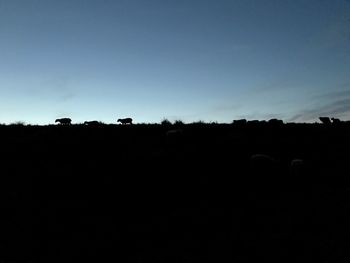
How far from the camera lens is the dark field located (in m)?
12.1

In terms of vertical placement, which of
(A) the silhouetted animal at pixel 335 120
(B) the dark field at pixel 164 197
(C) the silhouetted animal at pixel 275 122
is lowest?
(B) the dark field at pixel 164 197

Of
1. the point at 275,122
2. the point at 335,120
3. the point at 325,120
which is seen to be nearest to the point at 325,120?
the point at 325,120

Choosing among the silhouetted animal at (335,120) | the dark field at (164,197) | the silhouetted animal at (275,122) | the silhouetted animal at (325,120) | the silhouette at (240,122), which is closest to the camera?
the dark field at (164,197)

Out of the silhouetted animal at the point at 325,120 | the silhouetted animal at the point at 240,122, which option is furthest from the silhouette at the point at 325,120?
the silhouetted animal at the point at 240,122

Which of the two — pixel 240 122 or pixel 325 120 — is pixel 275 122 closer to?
pixel 240 122

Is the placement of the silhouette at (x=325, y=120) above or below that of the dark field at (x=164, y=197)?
above

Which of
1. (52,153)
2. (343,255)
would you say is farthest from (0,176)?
(343,255)

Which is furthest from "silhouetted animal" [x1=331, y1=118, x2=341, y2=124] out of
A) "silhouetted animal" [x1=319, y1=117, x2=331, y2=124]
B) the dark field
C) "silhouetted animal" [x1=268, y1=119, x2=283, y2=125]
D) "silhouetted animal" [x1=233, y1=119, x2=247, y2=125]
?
the dark field

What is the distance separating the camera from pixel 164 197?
16266mm

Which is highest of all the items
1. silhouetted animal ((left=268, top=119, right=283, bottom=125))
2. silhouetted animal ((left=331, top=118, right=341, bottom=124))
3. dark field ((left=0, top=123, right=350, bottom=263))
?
silhouetted animal ((left=331, top=118, right=341, bottom=124))

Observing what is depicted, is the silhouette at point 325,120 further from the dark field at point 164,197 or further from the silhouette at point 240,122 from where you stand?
the dark field at point 164,197

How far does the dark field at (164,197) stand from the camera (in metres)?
12.1

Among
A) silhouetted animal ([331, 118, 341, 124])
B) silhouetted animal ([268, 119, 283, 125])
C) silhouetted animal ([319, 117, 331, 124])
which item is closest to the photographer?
silhouetted animal ([268, 119, 283, 125])

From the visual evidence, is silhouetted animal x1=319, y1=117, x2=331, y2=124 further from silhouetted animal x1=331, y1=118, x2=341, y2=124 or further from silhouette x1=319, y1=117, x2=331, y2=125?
silhouetted animal x1=331, y1=118, x2=341, y2=124
